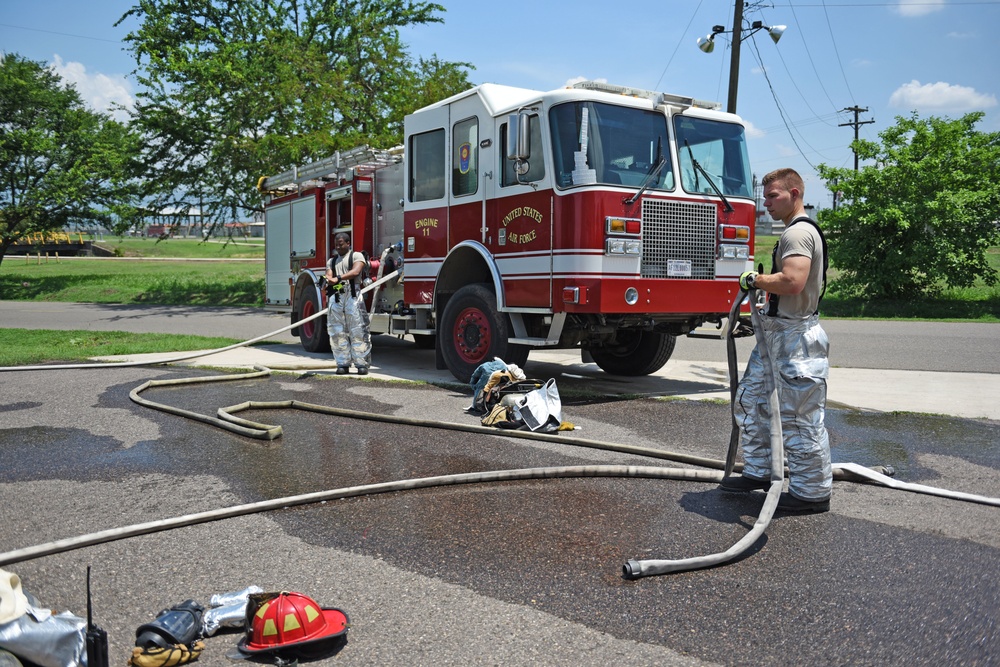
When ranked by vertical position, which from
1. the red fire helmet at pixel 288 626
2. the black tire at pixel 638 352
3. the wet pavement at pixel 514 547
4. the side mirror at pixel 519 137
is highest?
the side mirror at pixel 519 137

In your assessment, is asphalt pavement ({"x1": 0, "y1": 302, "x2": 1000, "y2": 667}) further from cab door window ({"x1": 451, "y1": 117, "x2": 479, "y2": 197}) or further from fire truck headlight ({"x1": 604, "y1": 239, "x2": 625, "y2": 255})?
cab door window ({"x1": 451, "y1": 117, "x2": 479, "y2": 197})

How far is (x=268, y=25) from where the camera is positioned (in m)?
27.9

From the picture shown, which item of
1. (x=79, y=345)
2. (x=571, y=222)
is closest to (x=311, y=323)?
(x=79, y=345)

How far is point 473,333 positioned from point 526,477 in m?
4.24

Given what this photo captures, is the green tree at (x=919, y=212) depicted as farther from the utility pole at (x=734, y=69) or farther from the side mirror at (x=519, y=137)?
the side mirror at (x=519, y=137)

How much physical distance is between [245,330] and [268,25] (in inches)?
583

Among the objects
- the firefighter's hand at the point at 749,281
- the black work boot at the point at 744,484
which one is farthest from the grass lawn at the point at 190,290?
the firefighter's hand at the point at 749,281

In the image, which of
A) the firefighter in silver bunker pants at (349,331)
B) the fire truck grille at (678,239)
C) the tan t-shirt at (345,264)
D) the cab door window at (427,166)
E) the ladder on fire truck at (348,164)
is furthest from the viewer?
the ladder on fire truck at (348,164)

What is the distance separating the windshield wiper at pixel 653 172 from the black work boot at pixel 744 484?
3741 millimetres

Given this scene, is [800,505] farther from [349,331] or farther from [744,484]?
[349,331]

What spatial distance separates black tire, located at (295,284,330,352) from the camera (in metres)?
12.6

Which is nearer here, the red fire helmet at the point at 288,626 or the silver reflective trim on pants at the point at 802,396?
the red fire helmet at the point at 288,626

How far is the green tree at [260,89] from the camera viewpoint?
25.0 meters

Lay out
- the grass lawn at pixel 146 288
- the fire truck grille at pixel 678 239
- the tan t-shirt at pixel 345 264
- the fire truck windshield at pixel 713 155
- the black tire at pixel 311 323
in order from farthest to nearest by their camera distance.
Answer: the grass lawn at pixel 146 288, the black tire at pixel 311 323, the tan t-shirt at pixel 345 264, the fire truck windshield at pixel 713 155, the fire truck grille at pixel 678 239
